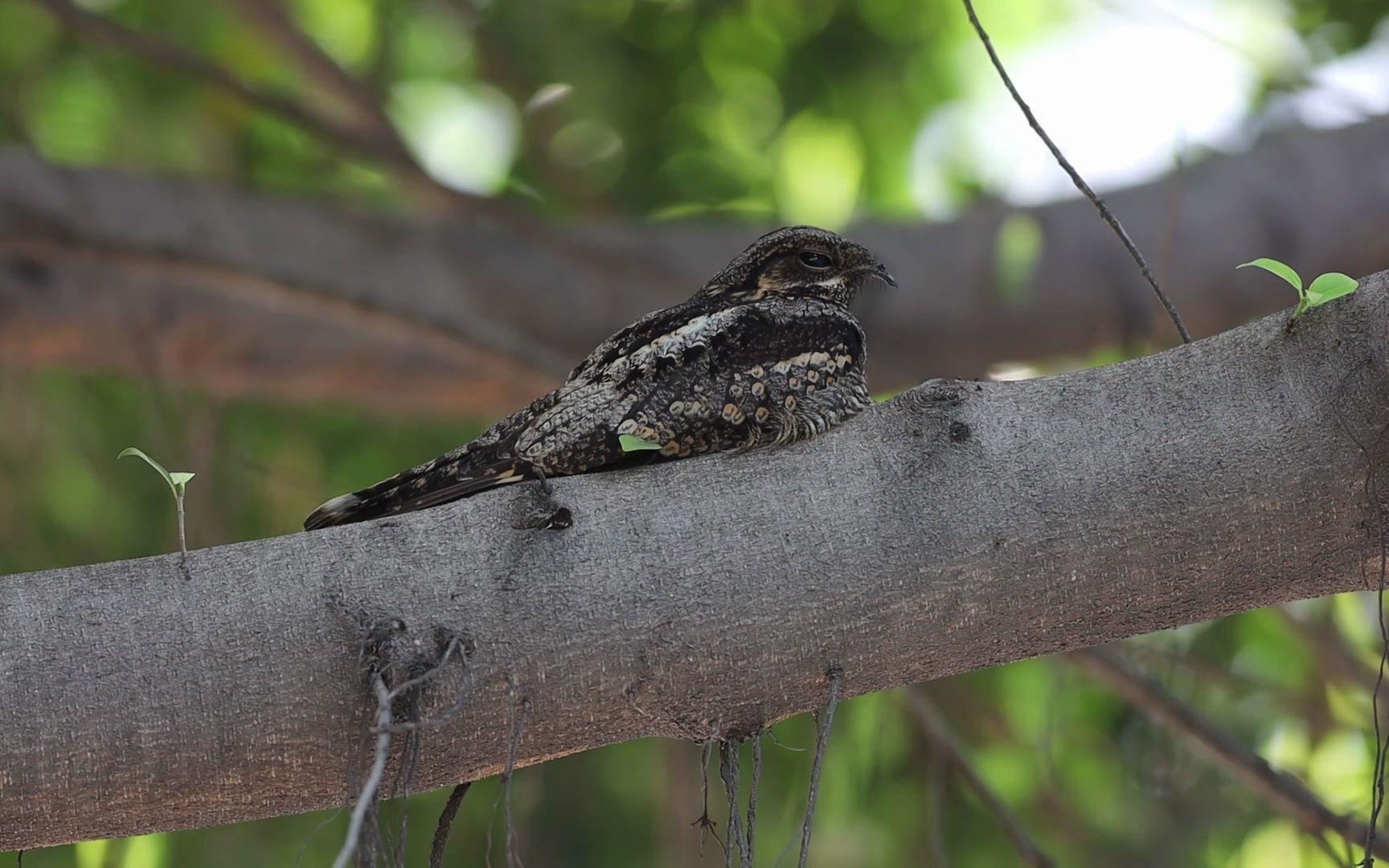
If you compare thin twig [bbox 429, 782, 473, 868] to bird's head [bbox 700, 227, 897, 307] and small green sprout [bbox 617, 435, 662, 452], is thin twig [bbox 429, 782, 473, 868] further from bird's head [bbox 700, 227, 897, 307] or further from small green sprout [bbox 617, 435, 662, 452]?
bird's head [bbox 700, 227, 897, 307]

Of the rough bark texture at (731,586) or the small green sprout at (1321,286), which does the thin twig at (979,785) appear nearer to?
the rough bark texture at (731,586)

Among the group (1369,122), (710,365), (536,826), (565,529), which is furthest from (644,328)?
(1369,122)

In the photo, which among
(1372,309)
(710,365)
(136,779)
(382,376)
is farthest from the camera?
(382,376)

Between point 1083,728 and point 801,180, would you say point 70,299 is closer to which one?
point 801,180

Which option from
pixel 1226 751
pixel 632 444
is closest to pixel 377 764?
pixel 632 444

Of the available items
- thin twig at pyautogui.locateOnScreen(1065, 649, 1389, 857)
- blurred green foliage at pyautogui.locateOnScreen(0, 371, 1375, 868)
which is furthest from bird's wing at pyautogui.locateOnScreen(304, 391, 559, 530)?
blurred green foliage at pyautogui.locateOnScreen(0, 371, 1375, 868)

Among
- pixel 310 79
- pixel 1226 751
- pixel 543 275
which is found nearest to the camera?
pixel 1226 751

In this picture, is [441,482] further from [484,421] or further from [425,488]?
[484,421]
